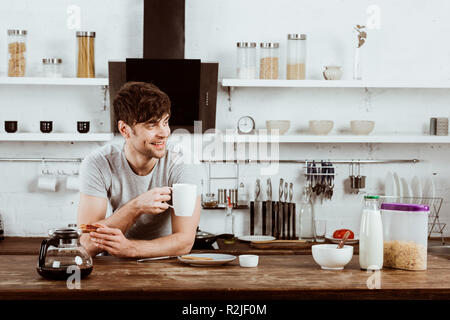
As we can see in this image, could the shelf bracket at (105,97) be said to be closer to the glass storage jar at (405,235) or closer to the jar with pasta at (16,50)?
the jar with pasta at (16,50)

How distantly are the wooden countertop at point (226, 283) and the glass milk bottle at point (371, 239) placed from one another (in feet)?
0.13

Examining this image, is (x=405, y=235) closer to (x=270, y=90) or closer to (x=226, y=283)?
(x=226, y=283)

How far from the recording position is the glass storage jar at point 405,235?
2242mm

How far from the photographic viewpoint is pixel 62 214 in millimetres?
4406

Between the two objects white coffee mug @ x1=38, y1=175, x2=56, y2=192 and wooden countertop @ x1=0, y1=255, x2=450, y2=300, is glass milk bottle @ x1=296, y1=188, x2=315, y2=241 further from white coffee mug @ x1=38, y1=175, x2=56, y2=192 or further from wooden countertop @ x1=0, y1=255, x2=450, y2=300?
wooden countertop @ x1=0, y1=255, x2=450, y2=300

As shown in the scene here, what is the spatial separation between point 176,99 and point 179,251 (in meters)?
1.71

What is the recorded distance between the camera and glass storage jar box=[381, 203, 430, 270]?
7.36 ft

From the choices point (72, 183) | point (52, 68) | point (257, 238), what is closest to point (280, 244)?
point (257, 238)

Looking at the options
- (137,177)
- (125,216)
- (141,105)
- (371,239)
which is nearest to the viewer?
(371,239)

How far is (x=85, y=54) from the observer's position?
13.9ft

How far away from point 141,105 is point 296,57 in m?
1.55

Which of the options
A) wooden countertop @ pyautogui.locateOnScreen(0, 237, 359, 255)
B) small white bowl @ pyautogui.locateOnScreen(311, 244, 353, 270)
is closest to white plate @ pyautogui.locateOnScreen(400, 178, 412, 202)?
wooden countertop @ pyautogui.locateOnScreen(0, 237, 359, 255)
